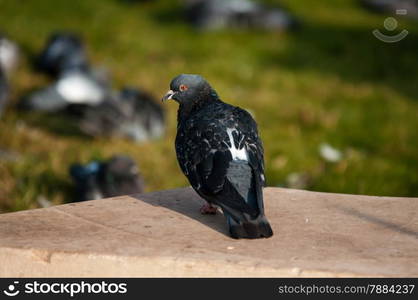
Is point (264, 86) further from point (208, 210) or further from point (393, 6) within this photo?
point (208, 210)

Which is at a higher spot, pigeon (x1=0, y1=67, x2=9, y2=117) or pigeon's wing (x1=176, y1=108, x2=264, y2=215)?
pigeon (x1=0, y1=67, x2=9, y2=117)

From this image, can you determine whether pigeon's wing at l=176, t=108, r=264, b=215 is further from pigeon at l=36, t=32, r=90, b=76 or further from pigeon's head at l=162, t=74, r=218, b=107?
pigeon at l=36, t=32, r=90, b=76

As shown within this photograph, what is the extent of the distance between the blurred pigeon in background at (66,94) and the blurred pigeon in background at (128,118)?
45cm

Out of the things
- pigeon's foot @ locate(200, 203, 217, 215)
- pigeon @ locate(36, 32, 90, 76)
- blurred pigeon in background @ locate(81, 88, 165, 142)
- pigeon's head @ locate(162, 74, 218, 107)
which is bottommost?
pigeon's foot @ locate(200, 203, 217, 215)

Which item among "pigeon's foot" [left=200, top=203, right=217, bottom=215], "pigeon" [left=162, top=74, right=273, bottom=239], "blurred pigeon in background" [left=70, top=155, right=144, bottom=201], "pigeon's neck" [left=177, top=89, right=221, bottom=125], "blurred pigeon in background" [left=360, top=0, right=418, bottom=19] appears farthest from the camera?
"blurred pigeon in background" [left=360, top=0, right=418, bottom=19]

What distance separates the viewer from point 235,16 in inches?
510

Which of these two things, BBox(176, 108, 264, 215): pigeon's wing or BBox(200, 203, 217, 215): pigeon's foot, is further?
BBox(200, 203, 217, 215): pigeon's foot

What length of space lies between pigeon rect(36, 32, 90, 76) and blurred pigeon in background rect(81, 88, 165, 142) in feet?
5.75

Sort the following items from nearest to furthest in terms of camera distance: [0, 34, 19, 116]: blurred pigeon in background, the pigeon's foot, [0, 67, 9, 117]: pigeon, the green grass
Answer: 1. the pigeon's foot
2. the green grass
3. [0, 67, 9, 117]: pigeon
4. [0, 34, 19, 116]: blurred pigeon in background

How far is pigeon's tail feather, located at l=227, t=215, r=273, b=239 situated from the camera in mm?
3900

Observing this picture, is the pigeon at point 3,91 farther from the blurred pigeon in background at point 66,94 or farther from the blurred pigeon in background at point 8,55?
the blurred pigeon in background at point 8,55

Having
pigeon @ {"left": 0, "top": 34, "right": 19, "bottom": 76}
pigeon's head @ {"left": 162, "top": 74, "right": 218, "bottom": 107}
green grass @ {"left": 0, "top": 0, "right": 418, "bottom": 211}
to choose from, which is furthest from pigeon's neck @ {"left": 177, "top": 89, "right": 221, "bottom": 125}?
pigeon @ {"left": 0, "top": 34, "right": 19, "bottom": 76}

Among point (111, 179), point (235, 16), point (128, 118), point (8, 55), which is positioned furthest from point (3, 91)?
point (235, 16)

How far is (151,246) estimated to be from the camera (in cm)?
386
